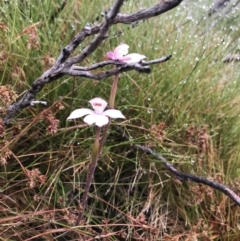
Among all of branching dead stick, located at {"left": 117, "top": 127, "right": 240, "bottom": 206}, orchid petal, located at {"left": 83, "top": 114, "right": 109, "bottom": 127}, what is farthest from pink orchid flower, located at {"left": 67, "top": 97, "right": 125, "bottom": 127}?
branching dead stick, located at {"left": 117, "top": 127, "right": 240, "bottom": 206}

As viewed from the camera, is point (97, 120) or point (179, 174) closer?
point (97, 120)

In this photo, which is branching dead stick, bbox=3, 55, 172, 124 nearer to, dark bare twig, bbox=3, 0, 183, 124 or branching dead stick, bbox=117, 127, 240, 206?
dark bare twig, bbox=3, 0, 183, 124

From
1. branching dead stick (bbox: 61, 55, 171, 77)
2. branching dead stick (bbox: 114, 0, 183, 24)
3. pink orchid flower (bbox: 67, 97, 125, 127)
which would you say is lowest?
pink orchid flower (bbox: 67, 97, 125, 127)

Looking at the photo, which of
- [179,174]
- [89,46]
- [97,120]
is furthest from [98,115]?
[179,174]

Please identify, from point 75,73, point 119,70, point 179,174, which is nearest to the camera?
point 119,70

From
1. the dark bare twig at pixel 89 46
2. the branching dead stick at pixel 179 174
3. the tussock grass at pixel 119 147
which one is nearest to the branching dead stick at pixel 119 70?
the dark bare twig at pixel 89 46

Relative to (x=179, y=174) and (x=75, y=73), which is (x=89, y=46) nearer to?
(x=75, y=73)
